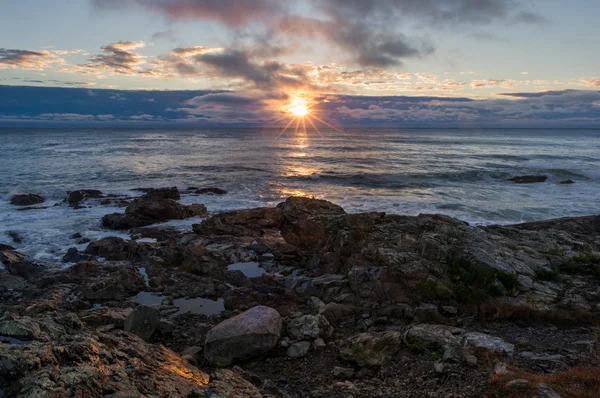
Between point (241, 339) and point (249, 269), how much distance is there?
8042mm

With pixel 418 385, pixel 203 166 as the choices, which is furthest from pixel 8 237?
pixel 203 166

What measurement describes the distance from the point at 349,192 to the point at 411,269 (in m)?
26.9

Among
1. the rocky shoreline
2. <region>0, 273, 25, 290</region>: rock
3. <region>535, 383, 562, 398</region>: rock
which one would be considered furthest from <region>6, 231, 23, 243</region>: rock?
<region>535, 383, 562, 398</region>: rock

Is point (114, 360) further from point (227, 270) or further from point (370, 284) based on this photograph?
point (227, 270)

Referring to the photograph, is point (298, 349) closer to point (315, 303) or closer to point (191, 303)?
point (315, 303)

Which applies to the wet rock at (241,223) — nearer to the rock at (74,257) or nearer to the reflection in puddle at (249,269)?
the reflection in puddle at (249,269)

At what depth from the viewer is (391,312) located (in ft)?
36.5

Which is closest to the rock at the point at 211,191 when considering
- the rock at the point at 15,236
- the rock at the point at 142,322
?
the rock at the point at 15,236

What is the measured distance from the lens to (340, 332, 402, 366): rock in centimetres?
857

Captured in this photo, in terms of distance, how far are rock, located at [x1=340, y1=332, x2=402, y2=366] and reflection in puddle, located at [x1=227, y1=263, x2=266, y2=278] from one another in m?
7.85

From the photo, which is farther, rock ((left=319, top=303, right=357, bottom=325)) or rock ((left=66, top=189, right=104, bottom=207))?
rock ((left=66, top=189, right=104, bottom=207))

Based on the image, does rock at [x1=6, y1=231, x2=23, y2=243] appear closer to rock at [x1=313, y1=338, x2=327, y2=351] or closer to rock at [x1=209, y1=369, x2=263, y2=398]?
rock at [x1=313, y1=338, x2=327, y2=351]

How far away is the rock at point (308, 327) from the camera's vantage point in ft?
32.2

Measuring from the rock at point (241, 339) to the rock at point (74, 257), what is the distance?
39.7 ft
